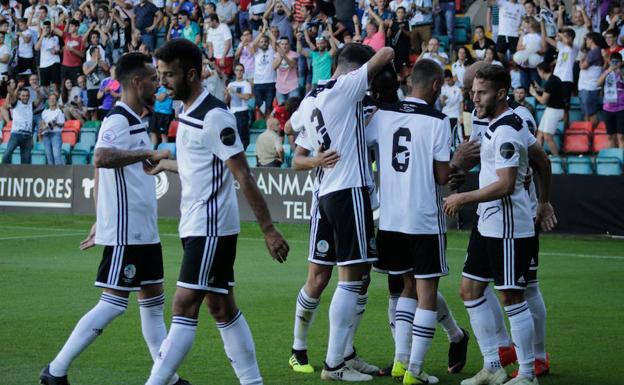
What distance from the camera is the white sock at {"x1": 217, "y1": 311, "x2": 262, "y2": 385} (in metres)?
6.69

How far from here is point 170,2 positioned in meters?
29.7

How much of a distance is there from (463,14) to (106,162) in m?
21.8

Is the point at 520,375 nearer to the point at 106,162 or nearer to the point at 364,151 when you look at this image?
the point at 364,151

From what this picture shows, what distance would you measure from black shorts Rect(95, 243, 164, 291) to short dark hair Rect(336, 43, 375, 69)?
1.98 m

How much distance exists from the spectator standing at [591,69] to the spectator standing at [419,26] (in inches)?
161

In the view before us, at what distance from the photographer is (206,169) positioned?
21.6 ft

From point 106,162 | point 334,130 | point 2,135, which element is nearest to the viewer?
point 106,162

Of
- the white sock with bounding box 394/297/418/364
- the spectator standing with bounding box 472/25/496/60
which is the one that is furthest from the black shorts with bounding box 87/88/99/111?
the white sock with bounding box 394/297/418/364

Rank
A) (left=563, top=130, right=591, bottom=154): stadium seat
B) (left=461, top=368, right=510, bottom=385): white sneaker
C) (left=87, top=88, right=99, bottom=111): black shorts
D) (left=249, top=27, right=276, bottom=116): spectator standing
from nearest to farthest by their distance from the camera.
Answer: (left=461, top=368, right=510, bottom=385): white sneaker < (left=563, top=130, right=591, bottom=154): stadium seat < (left=249, top=27, right=276, bottom=116): spectator standing < (left=87, top=88, right=99, bottom=111): black shorts

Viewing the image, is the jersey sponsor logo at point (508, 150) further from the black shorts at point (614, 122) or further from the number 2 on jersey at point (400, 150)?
the black shorts at point (614, 122)

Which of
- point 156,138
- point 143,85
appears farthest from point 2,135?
point 143,85

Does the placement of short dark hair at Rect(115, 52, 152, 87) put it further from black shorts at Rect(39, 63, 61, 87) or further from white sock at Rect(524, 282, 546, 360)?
black shorts at Rect(39, 63, 61, 87)

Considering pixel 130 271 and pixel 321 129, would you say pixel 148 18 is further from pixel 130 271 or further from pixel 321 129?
pixel 130 271

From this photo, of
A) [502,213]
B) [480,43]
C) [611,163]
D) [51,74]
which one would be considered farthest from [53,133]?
[502,213]
